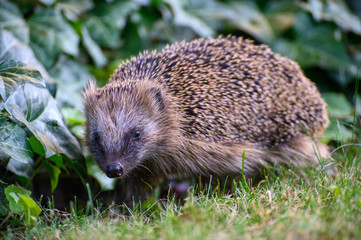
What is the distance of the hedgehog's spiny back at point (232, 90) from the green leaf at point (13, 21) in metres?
1.51

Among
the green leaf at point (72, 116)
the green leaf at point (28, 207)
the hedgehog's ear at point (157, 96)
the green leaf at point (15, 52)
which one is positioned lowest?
the green leaf at point (28, 207)

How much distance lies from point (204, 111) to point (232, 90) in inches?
16.7

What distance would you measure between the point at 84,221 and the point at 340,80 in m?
5.68

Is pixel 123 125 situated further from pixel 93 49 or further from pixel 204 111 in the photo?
pixel 93 49

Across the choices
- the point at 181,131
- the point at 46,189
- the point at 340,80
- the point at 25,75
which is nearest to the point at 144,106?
the point at 181,131

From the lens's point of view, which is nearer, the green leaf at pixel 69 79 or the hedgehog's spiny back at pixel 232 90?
the hedgehog's spiny back at pixel 232 90

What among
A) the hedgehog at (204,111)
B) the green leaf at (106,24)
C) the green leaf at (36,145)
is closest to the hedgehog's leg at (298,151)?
the hedgehog at (204,111)

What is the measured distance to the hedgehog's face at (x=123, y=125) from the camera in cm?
408

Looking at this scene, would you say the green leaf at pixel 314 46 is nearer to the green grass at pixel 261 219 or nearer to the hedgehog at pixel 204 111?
the hedgehog at pixel 204 111

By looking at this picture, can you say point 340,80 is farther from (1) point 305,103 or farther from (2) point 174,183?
(2) point 174,183

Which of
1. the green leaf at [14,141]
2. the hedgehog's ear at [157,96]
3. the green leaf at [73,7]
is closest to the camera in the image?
the green leaf at [14,141]

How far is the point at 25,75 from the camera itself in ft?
13.2

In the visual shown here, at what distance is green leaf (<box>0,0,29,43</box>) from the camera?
18.0ft

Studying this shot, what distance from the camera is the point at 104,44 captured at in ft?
20.8
